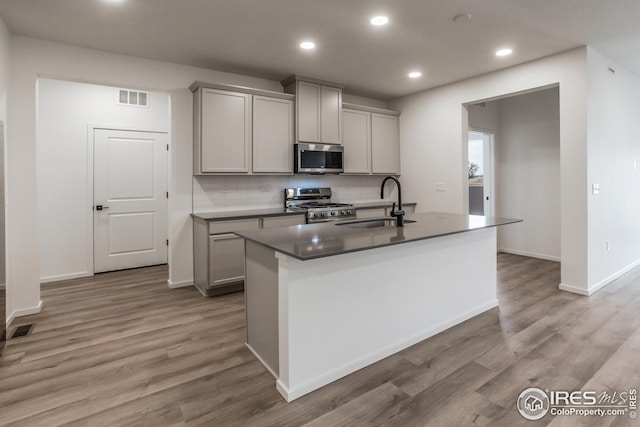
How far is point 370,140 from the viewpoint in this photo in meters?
5.34

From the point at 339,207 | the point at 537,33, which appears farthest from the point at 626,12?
the point at 339,207

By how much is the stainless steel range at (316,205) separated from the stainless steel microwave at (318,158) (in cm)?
39

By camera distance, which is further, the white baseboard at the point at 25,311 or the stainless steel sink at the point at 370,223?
the white baseboard at the point at 25,311

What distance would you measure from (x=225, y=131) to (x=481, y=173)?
4.46 m

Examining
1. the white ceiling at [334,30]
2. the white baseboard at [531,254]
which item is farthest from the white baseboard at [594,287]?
the white ceiling at [334,30]

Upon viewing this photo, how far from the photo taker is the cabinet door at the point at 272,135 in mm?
4215

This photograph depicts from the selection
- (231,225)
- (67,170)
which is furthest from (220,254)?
(67,170)

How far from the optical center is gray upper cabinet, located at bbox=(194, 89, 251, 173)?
389 centimetres

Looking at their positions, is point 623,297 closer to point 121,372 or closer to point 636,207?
point 636,207

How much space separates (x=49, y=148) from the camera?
14.4ft

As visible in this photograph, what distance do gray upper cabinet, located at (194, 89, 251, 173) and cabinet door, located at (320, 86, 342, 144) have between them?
105cm

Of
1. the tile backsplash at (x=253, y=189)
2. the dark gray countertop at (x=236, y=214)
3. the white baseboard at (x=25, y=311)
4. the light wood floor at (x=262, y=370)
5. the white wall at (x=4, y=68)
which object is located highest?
the white wall at (x=4, y=68)

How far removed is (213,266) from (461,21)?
132 inches

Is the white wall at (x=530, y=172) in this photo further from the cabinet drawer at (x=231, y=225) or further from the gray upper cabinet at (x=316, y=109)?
the cabinet drawer at (x=231, y=225)
